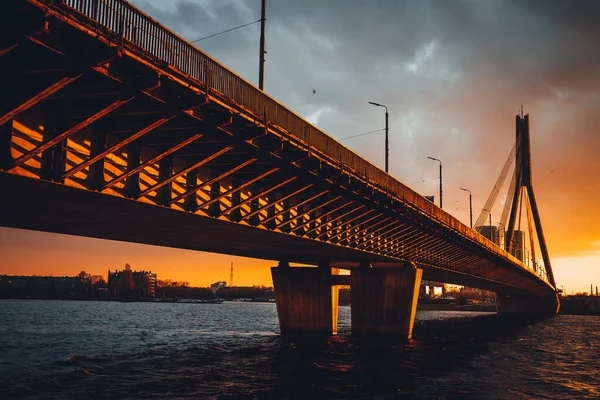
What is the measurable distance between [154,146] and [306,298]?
3096 centimetres

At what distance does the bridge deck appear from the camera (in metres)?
14.4

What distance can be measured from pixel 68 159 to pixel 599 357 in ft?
132

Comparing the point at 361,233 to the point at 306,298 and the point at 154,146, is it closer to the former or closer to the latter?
the point at 306,298

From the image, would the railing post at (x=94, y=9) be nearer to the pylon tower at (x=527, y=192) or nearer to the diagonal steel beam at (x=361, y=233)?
the diagonal steel beam at (x=361, y=233)

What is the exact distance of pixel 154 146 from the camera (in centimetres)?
2161

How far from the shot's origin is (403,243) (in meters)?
49.8

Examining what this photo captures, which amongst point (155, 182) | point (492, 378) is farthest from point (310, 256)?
point (155, 182)

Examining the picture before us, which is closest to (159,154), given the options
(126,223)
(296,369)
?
(126,223)

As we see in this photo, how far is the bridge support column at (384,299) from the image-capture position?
4812 centimetres

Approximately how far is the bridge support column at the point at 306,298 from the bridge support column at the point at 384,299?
2.33 metres

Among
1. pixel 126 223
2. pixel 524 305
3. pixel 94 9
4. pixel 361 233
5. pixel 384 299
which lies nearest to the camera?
pixel 94 9

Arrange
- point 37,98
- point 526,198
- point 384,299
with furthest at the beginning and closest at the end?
point 526,198, point 384,299, point 37,98

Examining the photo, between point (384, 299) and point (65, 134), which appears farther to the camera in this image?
point (384, 299)

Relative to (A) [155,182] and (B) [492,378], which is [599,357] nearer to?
(B) [492,378]
